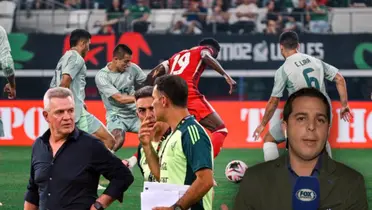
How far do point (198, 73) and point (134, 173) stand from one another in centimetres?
196

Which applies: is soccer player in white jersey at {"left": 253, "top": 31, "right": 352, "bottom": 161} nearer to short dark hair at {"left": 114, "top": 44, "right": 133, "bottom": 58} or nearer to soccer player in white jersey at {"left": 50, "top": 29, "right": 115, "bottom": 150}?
soccer player in white jersey at {"left": 50, "top": 29, "right": 115, "bottom": 150}

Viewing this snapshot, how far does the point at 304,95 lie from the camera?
13.1ft

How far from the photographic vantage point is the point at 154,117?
6695 millimetres

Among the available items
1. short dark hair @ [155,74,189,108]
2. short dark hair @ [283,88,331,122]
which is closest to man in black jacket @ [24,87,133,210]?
short dark hair @ [155,74,189,108]

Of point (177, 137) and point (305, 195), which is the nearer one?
point (305, 195)

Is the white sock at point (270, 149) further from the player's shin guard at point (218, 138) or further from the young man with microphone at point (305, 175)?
the young man with microphone at point (305, 175)

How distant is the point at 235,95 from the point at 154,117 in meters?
19.5

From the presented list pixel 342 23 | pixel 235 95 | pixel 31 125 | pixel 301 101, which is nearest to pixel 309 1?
pixel 342 23

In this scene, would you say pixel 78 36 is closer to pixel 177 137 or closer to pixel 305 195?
pixel 177 137

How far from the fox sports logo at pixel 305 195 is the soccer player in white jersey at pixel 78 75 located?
928cm

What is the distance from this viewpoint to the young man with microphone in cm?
375

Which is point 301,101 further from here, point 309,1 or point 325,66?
point 309,1

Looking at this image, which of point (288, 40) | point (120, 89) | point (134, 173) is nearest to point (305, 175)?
point (288, 40)

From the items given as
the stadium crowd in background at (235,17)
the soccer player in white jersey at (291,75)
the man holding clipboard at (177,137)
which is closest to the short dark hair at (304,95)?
the man holding clipboard at (177,137)
